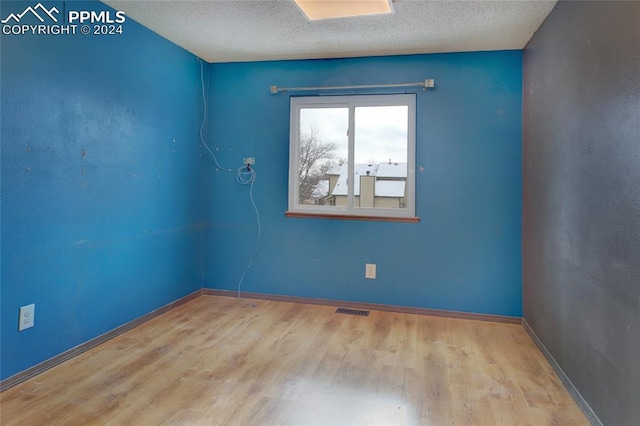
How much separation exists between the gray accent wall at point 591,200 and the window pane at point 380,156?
108cm

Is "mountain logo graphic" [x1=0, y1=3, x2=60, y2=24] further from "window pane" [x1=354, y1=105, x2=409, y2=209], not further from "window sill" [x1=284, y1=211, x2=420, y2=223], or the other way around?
"window pane" [x1=354, y1=105, x2=409, y2=209]

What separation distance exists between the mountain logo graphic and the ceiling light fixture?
1.42m

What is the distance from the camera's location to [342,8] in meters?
2.43

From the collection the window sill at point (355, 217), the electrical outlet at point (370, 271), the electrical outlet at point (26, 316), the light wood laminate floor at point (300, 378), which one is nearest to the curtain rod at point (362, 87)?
the window sill at point (355, 217)

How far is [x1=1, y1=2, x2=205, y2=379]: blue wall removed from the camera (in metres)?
1.95

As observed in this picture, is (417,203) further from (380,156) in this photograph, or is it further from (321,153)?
(321,153)

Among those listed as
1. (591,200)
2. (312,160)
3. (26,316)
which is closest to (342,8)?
(312,160)

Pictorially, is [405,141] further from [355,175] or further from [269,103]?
A: [269,103]

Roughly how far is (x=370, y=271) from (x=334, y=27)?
2.06 meters

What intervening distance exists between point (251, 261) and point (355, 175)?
1328 millimetres

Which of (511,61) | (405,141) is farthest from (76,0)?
(511,61)

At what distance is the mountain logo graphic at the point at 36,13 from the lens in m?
1.91

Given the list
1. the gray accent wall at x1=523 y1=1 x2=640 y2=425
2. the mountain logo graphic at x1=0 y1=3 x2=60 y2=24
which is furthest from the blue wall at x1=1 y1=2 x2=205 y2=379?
the gray accent wall at x1=523 y1=1 x2=640 y2=425

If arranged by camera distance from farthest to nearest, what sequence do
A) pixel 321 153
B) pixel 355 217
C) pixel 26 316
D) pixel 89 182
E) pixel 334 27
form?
pixel 321 153 < pixel 355 217 < pixel 334 27 < pixel 89 182 < pixel 26 316
